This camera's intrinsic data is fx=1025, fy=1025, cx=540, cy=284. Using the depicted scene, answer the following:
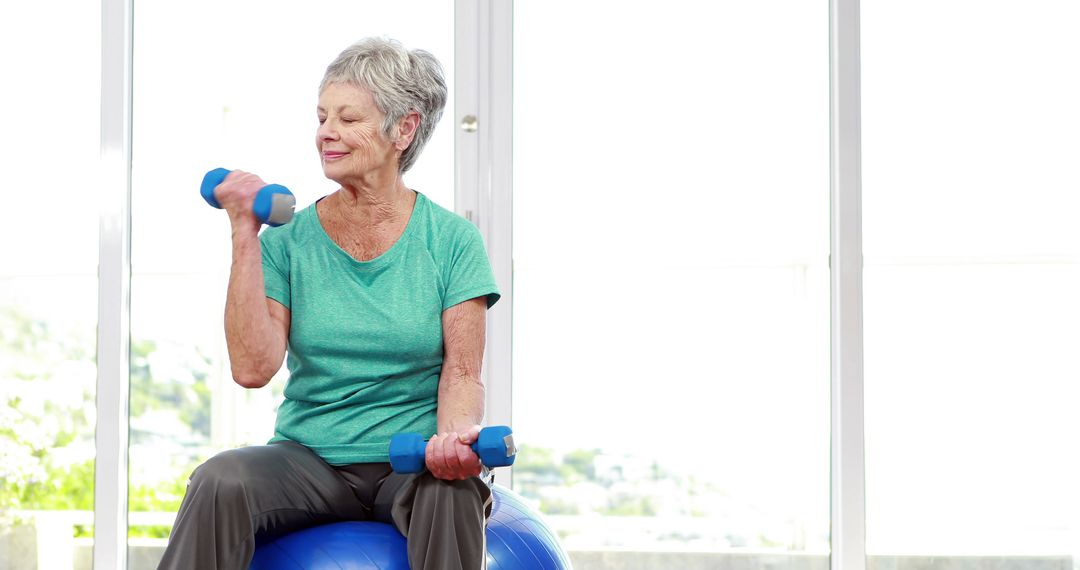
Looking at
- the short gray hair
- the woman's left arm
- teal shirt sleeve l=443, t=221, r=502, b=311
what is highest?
the short gray hair

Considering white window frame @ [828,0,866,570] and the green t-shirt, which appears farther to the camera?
white window frame @ [828,0,866,570]

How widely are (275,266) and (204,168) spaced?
1090 mm

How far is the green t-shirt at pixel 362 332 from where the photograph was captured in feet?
5.20

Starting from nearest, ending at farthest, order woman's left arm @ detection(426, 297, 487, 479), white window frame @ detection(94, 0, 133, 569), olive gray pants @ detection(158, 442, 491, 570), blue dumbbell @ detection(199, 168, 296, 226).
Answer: olive gray pants @ detection(158, 442, 491, 570) < blue dumbbell @ detection(199, 168, 296, 226) < woman's left arm @ detection(426, 297, 487, 479) < white window frame @ detection(94, 0, 133, 569)

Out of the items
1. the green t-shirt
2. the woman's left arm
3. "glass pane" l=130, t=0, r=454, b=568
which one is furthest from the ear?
"glass pane" l=130, t=0, r=454, b=568

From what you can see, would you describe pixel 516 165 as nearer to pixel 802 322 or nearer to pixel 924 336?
pixel 802 322

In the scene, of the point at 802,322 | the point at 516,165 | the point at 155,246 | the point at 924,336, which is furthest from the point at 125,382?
the point at 924,336

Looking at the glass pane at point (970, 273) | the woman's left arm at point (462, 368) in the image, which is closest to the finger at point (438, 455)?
the woman's left arm at point (462, 368)

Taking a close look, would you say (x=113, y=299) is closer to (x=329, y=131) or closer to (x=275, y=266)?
(x=275, y=266)

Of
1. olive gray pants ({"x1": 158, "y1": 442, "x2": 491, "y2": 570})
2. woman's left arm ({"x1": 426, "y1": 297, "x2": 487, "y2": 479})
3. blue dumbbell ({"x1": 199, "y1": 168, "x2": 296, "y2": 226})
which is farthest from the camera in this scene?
woman's left arm ({"x1": 426, "y1": 297, "x2": 487, "y2": 479})

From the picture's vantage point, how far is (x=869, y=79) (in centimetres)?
A: 259

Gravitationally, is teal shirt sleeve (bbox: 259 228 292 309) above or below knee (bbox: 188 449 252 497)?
above

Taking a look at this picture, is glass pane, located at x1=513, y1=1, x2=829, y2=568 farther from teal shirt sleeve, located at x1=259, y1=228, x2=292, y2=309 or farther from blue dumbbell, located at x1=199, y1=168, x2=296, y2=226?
blue dumbbell, located at x1=199, y1=168, x2=296, y2=226

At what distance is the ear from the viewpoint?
64.6 inches
